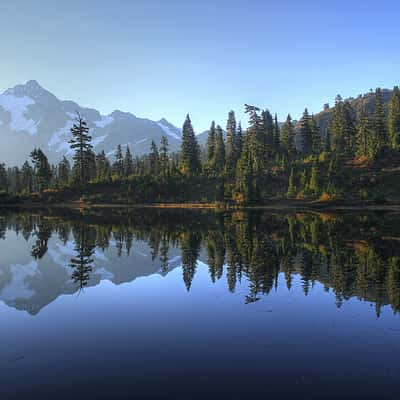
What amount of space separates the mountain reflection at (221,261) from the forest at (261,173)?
4219cm

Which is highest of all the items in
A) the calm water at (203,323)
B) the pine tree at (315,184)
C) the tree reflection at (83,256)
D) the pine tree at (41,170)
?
the pine tree at (41,170)

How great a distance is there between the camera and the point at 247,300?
13195 mm

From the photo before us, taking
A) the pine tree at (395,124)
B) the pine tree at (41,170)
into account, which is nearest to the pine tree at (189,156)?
the pine tree at (41,170)

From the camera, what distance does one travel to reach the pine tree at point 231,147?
10126 cm

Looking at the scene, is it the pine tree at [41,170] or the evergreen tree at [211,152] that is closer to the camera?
the pine tree at [41,170]

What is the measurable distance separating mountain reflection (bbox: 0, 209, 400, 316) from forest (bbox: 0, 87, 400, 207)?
42194mm

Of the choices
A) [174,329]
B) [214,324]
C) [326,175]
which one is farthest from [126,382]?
[326,175]

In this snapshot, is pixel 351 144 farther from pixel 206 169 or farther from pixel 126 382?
pixel 126 382

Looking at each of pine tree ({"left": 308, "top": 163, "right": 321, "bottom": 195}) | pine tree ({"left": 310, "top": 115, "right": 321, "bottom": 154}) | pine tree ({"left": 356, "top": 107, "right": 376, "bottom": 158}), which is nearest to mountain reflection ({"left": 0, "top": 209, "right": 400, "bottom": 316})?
pine tree ({"left": 308, "top": 163, "right": 321, "bottom": 195})

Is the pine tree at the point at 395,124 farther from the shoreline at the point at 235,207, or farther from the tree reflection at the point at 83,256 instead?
the tree reflection at the point at 83,256

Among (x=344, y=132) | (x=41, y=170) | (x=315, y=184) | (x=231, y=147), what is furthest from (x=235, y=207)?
(x=41, y=170)

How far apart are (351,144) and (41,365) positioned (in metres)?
111

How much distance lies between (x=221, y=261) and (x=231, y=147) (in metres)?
98.7

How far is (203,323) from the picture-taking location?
10.9 m
